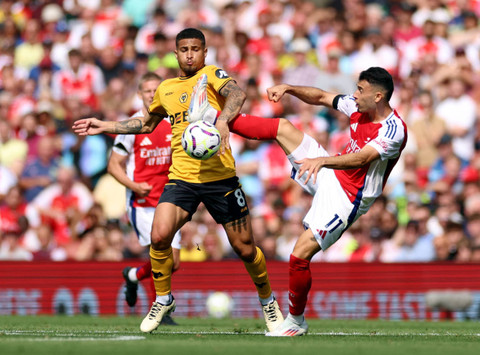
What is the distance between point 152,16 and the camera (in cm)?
1956

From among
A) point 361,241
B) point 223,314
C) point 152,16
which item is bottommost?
point 223,314

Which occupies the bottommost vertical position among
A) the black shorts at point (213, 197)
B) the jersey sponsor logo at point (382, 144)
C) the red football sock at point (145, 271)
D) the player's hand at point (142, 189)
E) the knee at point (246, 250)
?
the red football sock at point (145, 271)

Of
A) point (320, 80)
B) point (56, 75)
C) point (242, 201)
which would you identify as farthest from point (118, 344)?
point (56, 75)

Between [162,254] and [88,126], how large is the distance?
149 centimetres

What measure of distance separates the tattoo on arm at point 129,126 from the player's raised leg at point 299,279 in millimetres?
2097

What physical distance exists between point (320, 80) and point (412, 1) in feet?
10.3

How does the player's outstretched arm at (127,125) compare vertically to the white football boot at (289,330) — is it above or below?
above

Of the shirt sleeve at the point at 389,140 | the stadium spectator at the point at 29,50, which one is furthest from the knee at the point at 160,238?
the stadium spectator at the point at 29,50

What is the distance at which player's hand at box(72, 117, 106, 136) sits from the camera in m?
9.02

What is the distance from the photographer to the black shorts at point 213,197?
29.0 ft

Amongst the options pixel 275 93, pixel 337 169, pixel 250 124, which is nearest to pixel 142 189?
pixel 250 124

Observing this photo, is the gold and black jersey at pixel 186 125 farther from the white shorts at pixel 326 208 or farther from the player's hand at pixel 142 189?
the player's hand at pixel 142 189

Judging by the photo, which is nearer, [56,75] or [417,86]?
[417,86]

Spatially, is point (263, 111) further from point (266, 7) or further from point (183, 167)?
point (183, 167)
